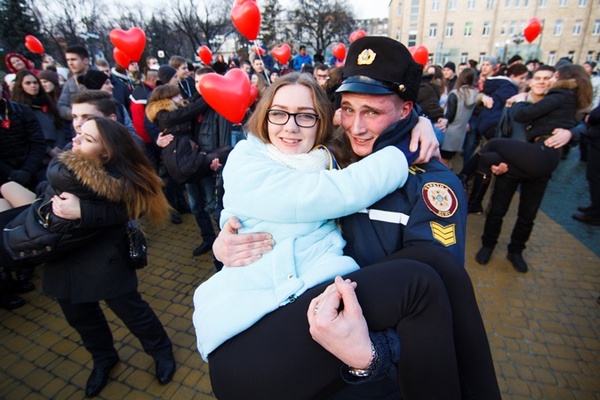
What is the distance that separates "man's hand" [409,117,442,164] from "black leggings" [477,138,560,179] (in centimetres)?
236

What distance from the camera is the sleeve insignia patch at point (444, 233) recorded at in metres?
1.33

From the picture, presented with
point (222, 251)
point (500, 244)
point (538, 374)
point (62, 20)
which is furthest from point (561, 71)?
point (62, 20)

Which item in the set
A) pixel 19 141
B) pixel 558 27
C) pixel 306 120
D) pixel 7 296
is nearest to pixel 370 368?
pixel 306 120

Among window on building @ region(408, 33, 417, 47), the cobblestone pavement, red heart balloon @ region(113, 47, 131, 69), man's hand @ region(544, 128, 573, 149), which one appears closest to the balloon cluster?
red heart balloon @ region(113, 47, 131, 69)

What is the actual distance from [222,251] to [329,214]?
61 cm

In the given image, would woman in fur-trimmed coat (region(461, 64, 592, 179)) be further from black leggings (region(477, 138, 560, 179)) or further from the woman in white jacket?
the woman in white jacket

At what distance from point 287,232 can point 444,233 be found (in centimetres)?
71

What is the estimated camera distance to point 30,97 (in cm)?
465

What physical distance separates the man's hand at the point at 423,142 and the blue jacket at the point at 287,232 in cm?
16

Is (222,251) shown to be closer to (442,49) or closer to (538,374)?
(538,374)

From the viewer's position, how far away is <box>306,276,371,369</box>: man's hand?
3.37ft

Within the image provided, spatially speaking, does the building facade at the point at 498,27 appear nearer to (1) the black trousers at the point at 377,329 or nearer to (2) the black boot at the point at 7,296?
(2) the black boot at the point at 7,296

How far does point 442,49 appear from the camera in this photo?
45.8m

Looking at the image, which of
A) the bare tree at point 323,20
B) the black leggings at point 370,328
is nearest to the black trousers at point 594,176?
the black leggings at point 370,328
